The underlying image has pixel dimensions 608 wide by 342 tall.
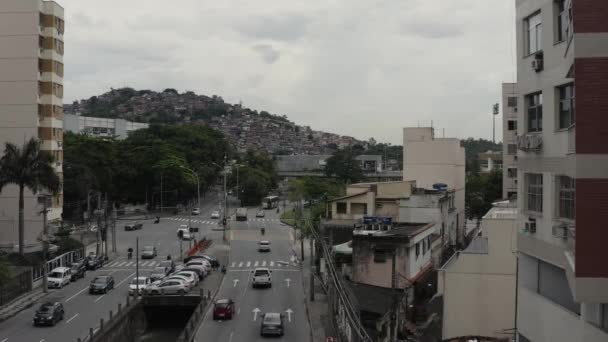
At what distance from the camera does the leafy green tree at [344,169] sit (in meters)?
118

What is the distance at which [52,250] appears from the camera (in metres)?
45.7

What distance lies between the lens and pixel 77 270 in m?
44.3

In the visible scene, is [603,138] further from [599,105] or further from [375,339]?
[375,339]

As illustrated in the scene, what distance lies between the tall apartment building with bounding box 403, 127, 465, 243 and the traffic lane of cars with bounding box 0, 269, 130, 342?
31.9 m

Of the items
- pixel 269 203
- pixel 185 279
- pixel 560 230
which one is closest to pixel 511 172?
pixel 185 279

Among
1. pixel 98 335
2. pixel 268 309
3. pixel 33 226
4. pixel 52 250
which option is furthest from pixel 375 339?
pixel 33 226

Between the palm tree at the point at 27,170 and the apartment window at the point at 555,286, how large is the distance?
1313 inches

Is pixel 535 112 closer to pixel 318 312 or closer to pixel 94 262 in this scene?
pixel 318 312

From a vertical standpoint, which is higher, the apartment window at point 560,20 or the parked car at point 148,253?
the apartment window at point 560,20

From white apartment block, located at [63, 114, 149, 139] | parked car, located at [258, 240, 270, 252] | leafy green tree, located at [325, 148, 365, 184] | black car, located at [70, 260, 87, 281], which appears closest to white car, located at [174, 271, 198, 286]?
black car, located at [70, 260, 87, 281]

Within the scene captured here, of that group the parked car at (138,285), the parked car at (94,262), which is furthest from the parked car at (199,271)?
the parked car at (94,262)

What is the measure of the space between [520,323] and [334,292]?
14802 mm

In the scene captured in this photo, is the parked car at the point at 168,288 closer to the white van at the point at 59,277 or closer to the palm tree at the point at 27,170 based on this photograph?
the white van at the point at 59,277

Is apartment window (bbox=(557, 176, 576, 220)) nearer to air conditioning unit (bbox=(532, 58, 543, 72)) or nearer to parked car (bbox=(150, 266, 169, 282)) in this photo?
air conditioning unit (bbox=(532, 58, 543, 72))
